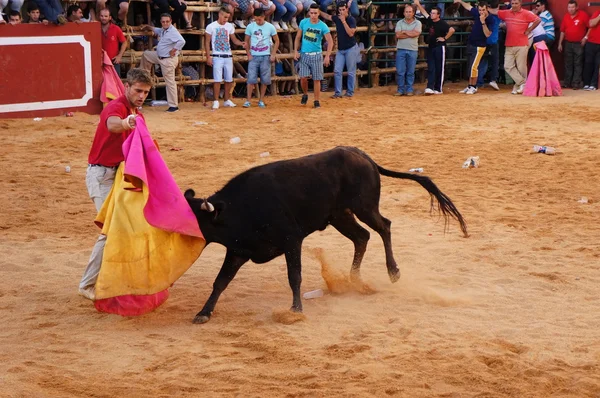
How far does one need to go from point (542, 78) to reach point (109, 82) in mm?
8825

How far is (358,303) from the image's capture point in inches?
241

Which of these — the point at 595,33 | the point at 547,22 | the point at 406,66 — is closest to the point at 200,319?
the point at 406,66

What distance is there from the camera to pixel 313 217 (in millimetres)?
6008

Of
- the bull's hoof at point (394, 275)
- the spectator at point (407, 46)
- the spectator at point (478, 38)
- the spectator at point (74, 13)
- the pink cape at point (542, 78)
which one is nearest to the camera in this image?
the bull's hoof at point (394, 275)

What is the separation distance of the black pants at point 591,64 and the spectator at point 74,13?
416 inches

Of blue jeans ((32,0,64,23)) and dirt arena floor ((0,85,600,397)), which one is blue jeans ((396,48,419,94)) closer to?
dirt arena floor ((0,85,600,397))

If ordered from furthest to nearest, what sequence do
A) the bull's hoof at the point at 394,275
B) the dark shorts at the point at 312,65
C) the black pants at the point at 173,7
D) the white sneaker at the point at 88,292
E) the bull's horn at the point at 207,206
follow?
1. the dark shorts at the point at 312,65
2. the black pants at the point at 173,7
3. the bull's hoof at the point at 394,275
4. the white sneaker at the point at 88,292
5. the bull's horn at the point at 207,206

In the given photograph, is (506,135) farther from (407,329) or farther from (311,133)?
(407,329)

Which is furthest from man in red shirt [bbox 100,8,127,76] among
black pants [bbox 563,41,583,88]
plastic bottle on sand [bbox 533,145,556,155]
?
black pants [bbox 563,41,583,88]

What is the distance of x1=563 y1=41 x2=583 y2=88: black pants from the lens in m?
19.2

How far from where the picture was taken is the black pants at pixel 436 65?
1897 centimetres

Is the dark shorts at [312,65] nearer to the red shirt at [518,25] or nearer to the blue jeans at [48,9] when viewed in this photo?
the red shirt at [518,25]

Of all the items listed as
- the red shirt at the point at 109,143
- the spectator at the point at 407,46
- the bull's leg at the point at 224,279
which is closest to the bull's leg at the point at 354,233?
the bull's leg at the point at 224,279

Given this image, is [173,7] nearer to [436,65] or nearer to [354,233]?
[436,65]
